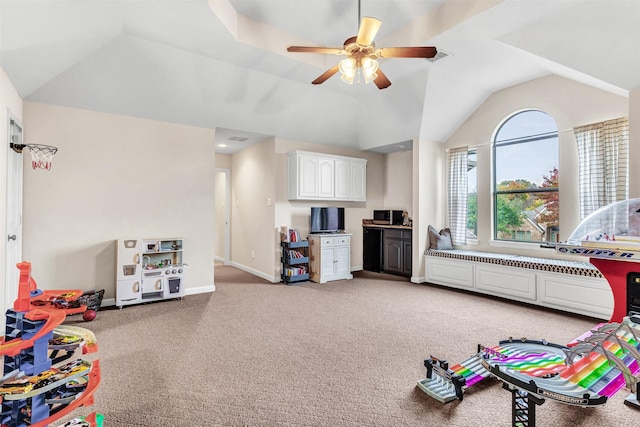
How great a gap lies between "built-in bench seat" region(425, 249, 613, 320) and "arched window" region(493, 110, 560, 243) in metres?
0.47

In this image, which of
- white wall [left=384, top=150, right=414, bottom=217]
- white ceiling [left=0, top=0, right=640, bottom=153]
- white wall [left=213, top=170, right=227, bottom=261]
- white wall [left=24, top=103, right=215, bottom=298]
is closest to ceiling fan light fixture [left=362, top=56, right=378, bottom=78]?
white ceiling [left=0, top=0, right=640, bottom=153]

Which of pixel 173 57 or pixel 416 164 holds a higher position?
pixel 173 57

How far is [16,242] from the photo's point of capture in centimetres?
362

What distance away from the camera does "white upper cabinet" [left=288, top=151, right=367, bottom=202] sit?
5824 mm

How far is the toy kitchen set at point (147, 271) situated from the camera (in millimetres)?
4277

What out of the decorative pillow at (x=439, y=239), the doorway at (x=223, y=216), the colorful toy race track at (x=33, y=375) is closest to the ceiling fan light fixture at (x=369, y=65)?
the colorful toy race track at (x=33, y=375)

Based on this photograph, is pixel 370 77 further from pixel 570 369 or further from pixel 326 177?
pixel 326 177

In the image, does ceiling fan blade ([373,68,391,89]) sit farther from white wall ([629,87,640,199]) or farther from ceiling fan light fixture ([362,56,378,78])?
white wall ([629,87,640,199])

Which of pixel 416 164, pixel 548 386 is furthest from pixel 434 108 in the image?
pixel 548 386

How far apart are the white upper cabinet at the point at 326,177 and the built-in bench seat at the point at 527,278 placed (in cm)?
187

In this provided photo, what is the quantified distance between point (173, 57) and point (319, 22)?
70.7 inches

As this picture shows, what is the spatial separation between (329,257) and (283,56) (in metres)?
3.34

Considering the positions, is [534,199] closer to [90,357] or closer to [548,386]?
[548,386]

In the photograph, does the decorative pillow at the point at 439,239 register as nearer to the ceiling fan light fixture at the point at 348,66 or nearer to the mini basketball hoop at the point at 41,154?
the ceiling fan light fixture at the point at 348,66
